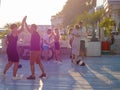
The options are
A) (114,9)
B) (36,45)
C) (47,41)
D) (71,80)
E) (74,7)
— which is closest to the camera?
(71,80)

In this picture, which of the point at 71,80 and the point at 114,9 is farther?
the point at 114,9

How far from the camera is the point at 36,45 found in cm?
1394

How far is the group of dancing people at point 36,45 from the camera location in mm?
13711

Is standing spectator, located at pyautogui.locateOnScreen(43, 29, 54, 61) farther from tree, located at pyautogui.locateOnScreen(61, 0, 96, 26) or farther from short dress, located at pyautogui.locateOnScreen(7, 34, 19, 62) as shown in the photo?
tree, located at pyautogui.locateOnScreen(61, 0, 96, 26)

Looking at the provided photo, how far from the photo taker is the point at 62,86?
12242 mm

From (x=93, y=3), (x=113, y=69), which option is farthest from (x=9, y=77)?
(x=93, y=3)

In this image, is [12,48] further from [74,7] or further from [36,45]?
[74,7]

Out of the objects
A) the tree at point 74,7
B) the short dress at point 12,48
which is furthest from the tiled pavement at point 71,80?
the tree at point 74,7

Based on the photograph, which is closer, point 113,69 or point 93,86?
point 93,86

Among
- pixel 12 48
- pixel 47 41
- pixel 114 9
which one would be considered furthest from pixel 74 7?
pixel 12 48

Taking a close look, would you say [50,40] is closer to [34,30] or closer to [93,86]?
[34,30]

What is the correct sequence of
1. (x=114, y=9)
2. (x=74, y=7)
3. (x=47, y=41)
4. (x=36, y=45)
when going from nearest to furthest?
(x=36, y=45), (x=47, y=41), (x=114, y=9), (x=74, y=7)

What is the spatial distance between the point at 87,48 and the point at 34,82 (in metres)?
10.9

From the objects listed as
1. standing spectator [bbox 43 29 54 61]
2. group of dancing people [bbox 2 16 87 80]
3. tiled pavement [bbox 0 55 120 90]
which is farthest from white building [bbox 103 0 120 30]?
tiled pavement [bbox 0 55 120 90]
